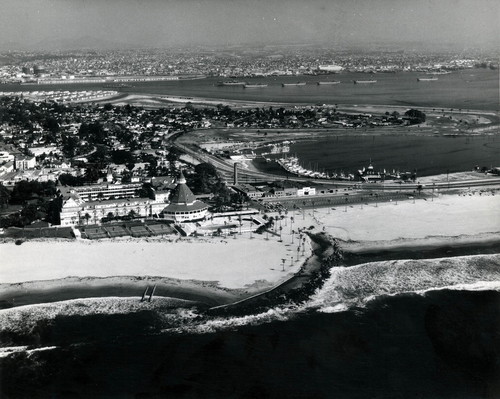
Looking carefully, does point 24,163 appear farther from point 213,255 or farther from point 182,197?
point 213,255

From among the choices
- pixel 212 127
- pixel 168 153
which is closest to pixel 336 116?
pixel 212 127

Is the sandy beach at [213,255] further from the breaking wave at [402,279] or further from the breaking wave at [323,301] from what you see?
the breaking wave at [402,279]

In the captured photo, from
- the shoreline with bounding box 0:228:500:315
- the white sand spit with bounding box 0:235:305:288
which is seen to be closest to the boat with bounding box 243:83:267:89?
the white sand spit with bounding box 0:235:305:288

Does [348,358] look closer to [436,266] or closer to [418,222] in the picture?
[436,266]

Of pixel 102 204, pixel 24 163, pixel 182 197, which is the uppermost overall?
pixel 182 197

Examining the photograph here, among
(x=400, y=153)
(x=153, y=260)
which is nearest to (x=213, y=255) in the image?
(x=153, y=260)

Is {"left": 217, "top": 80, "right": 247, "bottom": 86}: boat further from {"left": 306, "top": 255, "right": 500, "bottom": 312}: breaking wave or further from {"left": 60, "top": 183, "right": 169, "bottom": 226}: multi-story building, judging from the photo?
{"left": 306, "top": 255, "right": 500, "bottom": 312}: breaking wave

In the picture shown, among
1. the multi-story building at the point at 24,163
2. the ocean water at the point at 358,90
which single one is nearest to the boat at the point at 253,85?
the ocean water at the point at 358,90
